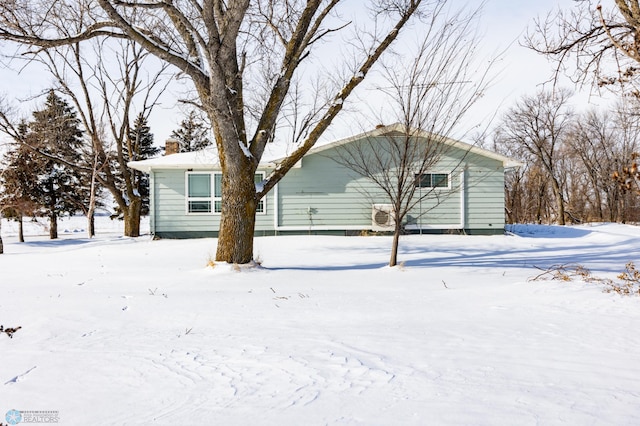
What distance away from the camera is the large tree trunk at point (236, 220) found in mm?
7504

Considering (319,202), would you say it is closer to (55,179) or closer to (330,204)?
(330,204)

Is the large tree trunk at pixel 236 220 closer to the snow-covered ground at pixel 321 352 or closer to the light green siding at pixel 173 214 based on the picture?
the snow-covered ground at pixel 321 352

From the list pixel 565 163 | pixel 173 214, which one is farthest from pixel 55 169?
pixel 565 163

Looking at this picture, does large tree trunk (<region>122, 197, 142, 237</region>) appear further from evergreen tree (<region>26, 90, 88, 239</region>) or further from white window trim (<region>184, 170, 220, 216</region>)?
evergreen tree (<region>26, 90, 88, 239</region>)

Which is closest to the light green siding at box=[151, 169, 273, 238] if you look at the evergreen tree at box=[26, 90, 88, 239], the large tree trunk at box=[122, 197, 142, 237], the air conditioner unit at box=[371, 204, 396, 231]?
the large tree trunk at box=[122, 197, 142, 237]

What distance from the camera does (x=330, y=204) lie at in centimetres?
1516

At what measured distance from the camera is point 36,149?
18594 millimetres

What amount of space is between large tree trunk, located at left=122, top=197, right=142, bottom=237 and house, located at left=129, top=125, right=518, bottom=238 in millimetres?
3892

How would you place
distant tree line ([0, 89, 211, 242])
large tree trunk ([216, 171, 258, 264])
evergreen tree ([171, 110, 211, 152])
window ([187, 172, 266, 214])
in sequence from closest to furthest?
1. large tree trunk ([216, 171, 258, 264])
2. window ([187, 172, 266, 214])
3. distant tree line ([0, 89, 211, 242])
4. evergreen tree ([171, 110, 211, 152])

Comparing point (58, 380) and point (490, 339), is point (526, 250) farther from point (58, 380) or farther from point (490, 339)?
point (58, 380)

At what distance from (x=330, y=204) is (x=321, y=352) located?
12.4 metres

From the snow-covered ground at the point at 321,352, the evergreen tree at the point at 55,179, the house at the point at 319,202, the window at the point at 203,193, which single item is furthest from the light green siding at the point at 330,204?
the evergreen tree at the point at 55,179

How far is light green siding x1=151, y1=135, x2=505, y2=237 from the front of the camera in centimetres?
1512

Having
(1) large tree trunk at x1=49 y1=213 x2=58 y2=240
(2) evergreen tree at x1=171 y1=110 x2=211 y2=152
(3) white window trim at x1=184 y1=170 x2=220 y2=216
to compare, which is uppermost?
(2) evergreen tree at x1=171 y1=110 x2=211 y2=152
